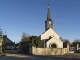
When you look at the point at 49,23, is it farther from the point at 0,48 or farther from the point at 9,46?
the point at 0,48

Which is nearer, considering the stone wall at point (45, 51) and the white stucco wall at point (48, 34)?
the stone wall at point (45, 51)

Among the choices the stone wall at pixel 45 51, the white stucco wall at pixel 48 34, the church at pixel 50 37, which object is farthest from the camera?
the white stucco wall at pixel 48 34

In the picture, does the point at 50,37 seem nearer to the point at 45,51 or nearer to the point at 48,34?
the point at 48,34

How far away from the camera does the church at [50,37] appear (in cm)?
5662

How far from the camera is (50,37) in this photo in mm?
62656

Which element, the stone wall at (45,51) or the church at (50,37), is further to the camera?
the church at (50,37)

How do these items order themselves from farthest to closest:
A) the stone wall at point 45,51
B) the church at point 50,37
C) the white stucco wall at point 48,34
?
the white stucco wall at point 48,34 → the church at point 50,37 → the stone wall at point 45,51

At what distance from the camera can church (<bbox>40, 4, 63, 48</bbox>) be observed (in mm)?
56625

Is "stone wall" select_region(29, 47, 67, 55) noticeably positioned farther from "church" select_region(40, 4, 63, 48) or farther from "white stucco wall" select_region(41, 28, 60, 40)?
"white stucco wall" select_region(41, 28, 60, 40)

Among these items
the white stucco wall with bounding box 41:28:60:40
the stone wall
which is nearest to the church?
the white stucco wall with bounding box 41:28:60:40

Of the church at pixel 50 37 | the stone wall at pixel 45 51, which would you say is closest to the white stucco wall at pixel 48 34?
the church at pixel 50 37

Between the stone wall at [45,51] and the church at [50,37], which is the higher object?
the church at [50,37]

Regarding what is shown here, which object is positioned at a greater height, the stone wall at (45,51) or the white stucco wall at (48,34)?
the white stucco wall at (48,34)

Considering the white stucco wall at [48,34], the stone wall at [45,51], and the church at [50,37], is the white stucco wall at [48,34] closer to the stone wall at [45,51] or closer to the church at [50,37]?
the church at [50,37]
